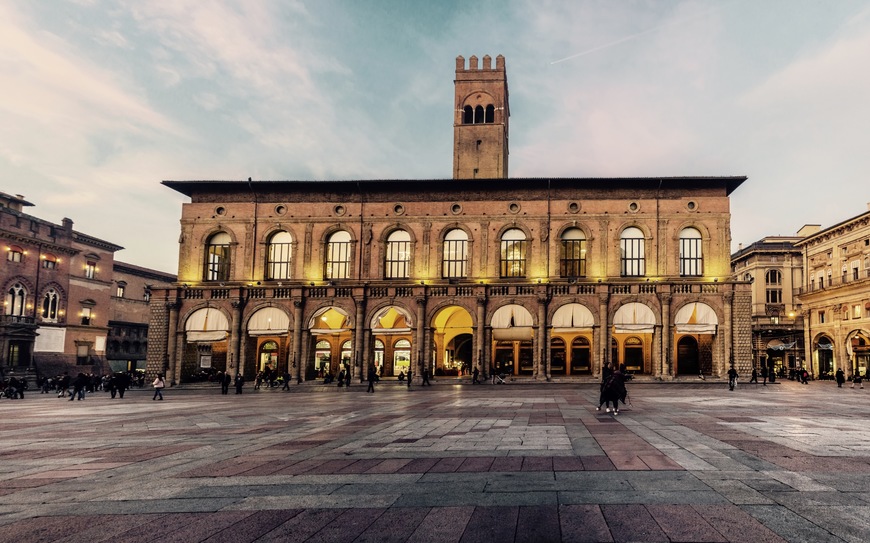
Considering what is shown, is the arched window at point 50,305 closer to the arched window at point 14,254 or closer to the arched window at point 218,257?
the arched window at point 14,254

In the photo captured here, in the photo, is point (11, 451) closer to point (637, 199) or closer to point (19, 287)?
point (637, 199)

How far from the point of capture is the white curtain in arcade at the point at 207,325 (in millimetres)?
44969

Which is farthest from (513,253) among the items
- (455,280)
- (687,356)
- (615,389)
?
(615,389)

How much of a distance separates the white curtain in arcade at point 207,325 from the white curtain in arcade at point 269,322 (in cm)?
222

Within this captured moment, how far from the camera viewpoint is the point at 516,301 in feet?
141

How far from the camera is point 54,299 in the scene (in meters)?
58.9

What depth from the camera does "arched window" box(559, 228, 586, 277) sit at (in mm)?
44250

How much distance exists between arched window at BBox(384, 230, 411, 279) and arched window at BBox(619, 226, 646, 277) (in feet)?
54.6

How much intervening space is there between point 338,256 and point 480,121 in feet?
71.7

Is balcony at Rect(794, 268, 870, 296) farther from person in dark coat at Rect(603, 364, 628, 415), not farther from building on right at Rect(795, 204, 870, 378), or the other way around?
person in dark coat at Rect(603, 364, 628, 415)

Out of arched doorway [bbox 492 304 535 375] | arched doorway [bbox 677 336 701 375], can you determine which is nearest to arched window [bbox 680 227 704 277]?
arched doorway [bbox 677 336 701 375]

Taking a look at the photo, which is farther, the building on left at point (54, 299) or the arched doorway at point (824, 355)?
the arched doorway at point (824, 355)

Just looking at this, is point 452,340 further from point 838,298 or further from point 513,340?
point 838,298

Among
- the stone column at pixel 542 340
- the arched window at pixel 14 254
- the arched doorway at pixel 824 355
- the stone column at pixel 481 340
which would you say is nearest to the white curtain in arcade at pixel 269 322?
the stone column at pixel 481 340
